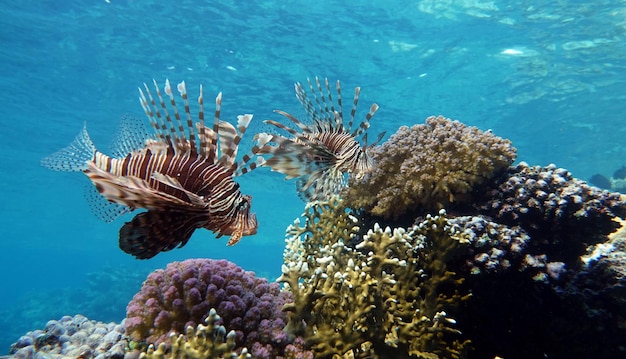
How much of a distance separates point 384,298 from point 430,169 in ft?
6.21

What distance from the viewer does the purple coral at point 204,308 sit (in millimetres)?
2762

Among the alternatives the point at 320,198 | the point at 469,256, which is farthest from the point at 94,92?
the point at 469,256

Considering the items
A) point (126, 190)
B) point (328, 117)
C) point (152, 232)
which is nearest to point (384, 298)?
point (152, 232)

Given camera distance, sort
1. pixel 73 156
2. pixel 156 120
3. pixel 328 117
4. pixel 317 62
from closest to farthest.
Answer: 1. pixel 156 120
2. pixel 73 156
3. pixel 328 117
4. pixel 317 62

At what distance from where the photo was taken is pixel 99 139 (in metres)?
26.4

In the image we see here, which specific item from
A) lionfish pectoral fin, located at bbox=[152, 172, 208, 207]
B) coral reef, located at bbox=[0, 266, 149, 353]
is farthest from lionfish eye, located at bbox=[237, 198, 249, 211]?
coral reef, located at bbox=[0, 266, 149, 353]

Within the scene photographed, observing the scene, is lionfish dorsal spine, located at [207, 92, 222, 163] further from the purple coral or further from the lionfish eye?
the purple coral

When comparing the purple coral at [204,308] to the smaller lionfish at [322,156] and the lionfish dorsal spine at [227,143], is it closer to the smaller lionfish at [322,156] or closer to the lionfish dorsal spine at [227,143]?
the lionfish dorsal spine at [227,143]

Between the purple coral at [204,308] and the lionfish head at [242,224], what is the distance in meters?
0.53

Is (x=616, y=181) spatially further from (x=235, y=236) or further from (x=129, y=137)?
(x=129, y=137)

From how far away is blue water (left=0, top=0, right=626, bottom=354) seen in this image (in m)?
14.4

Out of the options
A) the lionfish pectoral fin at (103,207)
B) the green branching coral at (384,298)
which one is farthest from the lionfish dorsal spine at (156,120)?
the green branching coral at (384,298)

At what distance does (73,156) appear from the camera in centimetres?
353

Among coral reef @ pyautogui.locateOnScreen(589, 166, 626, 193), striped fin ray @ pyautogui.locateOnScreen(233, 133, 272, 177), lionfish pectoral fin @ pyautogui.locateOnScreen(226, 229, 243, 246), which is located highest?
coral reef @ pyautogui.locateOnScreen(589, 166, 626, 193)
